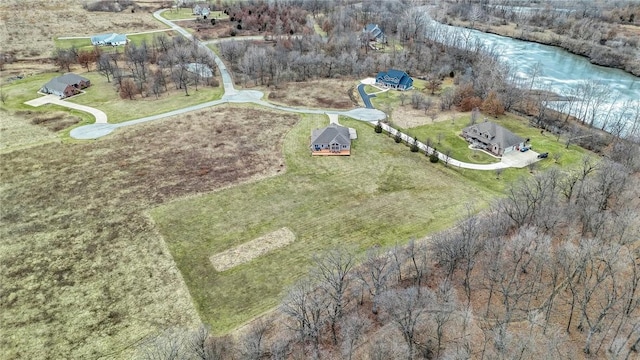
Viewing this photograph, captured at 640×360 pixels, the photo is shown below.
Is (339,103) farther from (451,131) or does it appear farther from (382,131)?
(451,131)

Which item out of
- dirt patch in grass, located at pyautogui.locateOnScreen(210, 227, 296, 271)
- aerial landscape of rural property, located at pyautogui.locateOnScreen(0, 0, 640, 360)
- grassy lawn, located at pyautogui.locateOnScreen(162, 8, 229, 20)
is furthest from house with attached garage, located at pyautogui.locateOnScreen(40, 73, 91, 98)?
grassy lawn, located at pyautogui.locateOnScreen(162, 8, 229, 20)

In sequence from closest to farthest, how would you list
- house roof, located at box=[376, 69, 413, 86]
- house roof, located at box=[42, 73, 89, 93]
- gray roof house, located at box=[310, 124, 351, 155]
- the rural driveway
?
gray roof house, located at box=[310, 124, 351, 155], the rural driveway, house roof, located at box=[42, 73, 89, 93], house roof, located at box=[376, 69, 413, 86]

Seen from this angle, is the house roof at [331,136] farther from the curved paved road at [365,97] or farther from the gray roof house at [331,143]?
the curved paved road at [365,97]

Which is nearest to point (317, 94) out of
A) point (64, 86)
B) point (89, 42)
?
point (64, 86)

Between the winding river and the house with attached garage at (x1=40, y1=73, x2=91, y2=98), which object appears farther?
the house with attached garage at (x1=40, y1=73, x2=91, y2=98)

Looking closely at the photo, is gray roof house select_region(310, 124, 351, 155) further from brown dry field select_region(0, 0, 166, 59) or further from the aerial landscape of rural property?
brown dry field select_region(0, 0, 166, 59)

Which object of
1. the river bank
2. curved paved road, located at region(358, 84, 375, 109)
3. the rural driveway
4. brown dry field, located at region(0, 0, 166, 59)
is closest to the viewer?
the rural driveway

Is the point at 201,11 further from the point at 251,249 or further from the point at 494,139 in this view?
the point at 251,249
